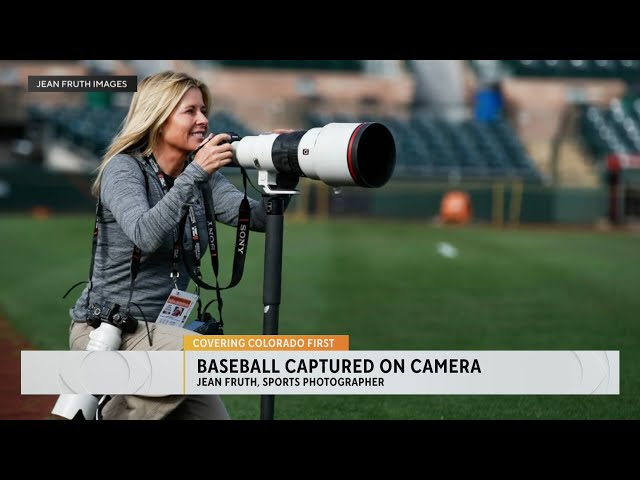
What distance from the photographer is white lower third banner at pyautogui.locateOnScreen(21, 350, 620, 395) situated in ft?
11.4

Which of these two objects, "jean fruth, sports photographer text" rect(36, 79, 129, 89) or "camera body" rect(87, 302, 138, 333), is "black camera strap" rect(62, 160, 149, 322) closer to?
"camera body" rect(87, 302, 138, 333)

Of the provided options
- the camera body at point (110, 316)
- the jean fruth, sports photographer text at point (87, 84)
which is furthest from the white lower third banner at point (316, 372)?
the jean fruth, sports photographer text at point (87, 84)

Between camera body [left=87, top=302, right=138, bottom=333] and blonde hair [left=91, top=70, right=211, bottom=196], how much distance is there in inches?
17.1

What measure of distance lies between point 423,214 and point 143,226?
1990 cm

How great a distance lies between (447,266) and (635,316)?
15.1 feet

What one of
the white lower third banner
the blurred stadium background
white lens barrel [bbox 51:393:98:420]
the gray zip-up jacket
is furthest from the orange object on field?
white lens barrel [bbox 51:393:98:420]

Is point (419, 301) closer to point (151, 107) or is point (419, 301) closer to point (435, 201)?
point (151, 107)

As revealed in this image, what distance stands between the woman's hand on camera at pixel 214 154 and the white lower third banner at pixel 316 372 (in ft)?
2.39

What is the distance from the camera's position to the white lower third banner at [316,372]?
3475mm

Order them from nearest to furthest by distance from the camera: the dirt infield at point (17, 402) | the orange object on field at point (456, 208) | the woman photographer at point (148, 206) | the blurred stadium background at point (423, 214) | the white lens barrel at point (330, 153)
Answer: the white lens barrel at point (330, 153) → the woman photographer at point (148, 206) → the dirt infield at point (17, 402) → the blurred stadium background at point (423, 214) → the orange object on field at point (456, 208)

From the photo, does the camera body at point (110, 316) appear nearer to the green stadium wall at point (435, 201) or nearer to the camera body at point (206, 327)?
the camera body at point (206, 327)

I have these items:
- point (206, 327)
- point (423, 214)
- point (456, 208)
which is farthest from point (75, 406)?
point (423, 214)

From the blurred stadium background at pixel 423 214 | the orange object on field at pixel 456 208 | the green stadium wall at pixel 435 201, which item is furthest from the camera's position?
the orange object on field at pixel 456 208

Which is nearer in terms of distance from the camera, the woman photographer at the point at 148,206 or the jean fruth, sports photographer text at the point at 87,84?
the woman photographer at the point at 148,206
